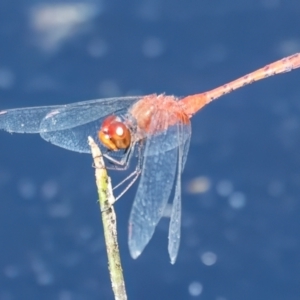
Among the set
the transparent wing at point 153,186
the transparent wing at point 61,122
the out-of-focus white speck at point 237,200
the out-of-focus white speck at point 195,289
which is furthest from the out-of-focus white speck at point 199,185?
the transparent wing at point 61,122

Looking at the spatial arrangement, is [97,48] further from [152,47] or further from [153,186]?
[153,186]

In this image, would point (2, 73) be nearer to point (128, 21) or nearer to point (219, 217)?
point (128, 21)

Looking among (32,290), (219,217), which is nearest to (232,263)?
(219,217)

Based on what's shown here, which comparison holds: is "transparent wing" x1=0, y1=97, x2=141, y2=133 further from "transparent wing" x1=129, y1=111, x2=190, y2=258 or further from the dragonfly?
"transparent wing" x1=129, y1=111, x2=190, y2=258

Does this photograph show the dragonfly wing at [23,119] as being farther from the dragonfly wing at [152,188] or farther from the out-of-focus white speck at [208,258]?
the out-of-focus white speck at [208,258]

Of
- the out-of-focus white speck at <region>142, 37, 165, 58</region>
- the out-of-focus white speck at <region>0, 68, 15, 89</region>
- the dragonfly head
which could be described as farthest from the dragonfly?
the out-of-focus white speck at <region>0, 68, 15, 89</region>
